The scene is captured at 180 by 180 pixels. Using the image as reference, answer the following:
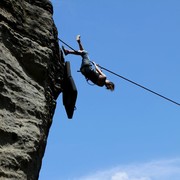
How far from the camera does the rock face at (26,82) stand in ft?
20.8

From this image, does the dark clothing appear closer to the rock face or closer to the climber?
the climber

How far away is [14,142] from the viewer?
6383 mm

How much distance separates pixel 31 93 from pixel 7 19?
4.17 feet

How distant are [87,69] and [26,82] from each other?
360 centimetres

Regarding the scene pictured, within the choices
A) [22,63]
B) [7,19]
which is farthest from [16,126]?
[7,19]

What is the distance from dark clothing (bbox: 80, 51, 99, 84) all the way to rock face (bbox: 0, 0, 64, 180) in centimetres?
213

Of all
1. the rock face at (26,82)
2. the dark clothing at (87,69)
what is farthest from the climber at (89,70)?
the rock face at (26,82)

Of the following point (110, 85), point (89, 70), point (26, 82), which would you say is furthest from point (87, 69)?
point (26, 82)

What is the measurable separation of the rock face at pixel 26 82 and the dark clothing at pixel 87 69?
2.13m

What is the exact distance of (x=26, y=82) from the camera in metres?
7.18

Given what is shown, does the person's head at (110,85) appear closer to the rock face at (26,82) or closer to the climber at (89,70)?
the climber at (89,70)

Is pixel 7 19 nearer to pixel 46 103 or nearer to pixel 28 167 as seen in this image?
pixel 46 103

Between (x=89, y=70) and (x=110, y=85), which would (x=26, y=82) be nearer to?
(x=89, y=70)

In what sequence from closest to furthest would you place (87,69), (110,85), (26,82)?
(26,82)
(87,69)
(110,85)
